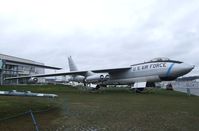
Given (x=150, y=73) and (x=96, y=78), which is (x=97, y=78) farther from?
(x=150, y=73)

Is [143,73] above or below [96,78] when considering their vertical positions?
above

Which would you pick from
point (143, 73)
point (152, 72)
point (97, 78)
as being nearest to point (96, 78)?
point (97, 78)

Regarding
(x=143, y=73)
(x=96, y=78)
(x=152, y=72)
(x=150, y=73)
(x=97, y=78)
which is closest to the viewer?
(x=152, y=72)

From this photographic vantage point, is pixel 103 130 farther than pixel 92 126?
No

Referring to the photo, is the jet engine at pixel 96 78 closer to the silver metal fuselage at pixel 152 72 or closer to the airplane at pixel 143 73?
the airplane at pixel 143 73

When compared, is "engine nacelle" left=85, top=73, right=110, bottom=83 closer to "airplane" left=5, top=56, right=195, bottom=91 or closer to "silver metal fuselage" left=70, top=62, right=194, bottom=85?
"airplane" left=5, top=56, right=195, bottom=91

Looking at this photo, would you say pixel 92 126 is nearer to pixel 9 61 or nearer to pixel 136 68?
pixel 136 68

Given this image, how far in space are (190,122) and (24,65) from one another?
242ft

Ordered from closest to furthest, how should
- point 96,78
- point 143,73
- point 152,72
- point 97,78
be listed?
point 152,72 < point 143,73 < point 97,78 < point 96,78

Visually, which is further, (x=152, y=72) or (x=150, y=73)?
(x=150, y=73)

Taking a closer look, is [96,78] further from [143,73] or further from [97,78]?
[143,73]

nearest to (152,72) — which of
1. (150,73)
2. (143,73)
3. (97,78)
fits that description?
(150,73)

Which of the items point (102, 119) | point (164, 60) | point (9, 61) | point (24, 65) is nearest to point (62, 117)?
point (102, 119)

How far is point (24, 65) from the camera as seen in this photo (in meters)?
77.2
